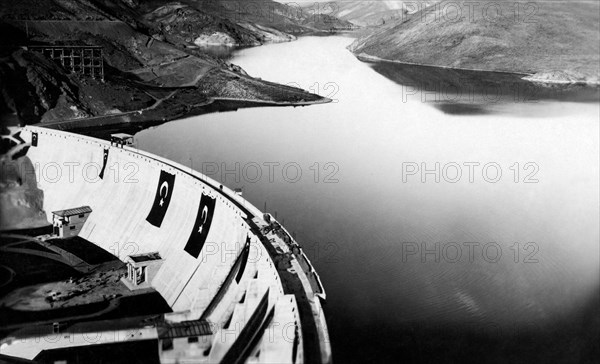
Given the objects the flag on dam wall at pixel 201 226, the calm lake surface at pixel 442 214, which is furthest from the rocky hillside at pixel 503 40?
the flag on dam wall at pixel 201 226

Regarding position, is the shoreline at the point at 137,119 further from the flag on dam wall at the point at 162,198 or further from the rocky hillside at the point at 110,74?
the flag on dam wall at the point at 162,198

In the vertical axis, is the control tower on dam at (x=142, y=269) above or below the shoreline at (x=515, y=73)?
below

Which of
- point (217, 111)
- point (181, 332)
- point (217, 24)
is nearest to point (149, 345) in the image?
point (181, 332)

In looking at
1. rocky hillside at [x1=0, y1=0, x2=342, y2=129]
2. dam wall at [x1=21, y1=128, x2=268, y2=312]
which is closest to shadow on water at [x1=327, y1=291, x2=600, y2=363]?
dam wall at [x1=21, y1=128, x2=268, y2=312]

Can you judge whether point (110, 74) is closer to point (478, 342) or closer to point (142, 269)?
point (142, 269)

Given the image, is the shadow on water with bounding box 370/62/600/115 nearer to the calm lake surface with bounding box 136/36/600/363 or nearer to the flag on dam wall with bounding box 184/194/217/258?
the calm lake surface with bounding box 136/36/600/363

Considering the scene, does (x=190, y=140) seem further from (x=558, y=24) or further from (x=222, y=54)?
(x=222, y=54)

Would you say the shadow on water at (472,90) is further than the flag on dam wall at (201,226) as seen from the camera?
Yes
